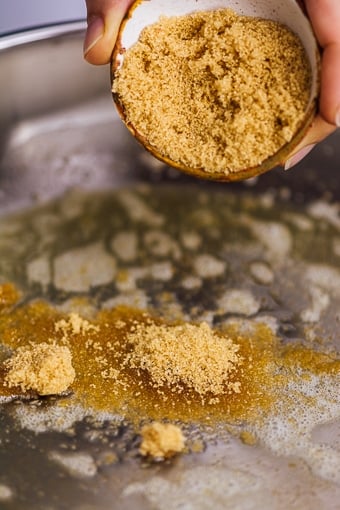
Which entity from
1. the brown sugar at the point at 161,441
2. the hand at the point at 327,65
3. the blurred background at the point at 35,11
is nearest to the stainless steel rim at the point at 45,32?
the blurred background at the point at 35,11

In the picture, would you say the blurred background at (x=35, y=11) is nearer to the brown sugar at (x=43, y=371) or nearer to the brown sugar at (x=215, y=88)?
the brown sugar at (x=215, y=88)

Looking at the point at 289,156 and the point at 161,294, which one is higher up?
the point at 289,156

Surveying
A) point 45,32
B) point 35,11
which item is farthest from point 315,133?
point 35,11

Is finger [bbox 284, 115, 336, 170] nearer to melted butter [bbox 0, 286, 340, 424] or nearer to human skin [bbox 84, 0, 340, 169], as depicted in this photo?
human skin [bbox 84, 0, 340, 169]

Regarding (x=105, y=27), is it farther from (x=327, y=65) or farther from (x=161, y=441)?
(x=161, y=441)

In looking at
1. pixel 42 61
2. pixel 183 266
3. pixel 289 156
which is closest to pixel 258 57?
pixel 289 156

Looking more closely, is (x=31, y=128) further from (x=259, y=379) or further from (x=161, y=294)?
(x=259, y=379)

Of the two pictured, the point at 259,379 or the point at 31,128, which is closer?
the point at 259,379

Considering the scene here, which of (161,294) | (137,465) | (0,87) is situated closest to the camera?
(137,465)
